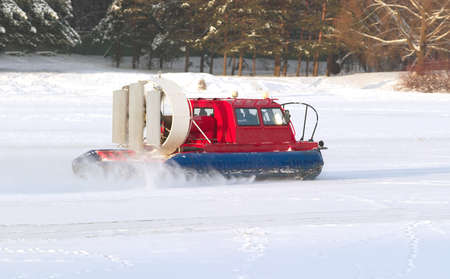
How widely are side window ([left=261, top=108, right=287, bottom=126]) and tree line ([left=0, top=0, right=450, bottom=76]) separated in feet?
80.8

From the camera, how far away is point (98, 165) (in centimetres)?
1226

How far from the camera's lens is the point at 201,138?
44.5ft

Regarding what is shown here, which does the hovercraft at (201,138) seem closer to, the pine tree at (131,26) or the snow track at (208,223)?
the snow track at (208,223)

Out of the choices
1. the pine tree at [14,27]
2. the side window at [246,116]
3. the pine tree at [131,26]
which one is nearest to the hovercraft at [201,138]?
the side window at [246,116]

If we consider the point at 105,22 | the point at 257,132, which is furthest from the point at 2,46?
the point at 257,132

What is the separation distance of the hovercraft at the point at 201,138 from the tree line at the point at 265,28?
24638mm

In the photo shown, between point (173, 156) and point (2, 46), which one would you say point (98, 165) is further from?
point (2, 46)

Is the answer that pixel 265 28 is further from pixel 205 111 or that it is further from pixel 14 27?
pixel 205 111

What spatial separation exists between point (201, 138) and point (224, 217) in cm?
413

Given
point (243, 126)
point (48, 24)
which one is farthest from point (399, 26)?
point (243, 126)

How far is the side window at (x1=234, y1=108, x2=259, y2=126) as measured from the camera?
1349 centimetres

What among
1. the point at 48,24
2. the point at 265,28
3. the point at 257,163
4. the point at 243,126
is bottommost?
the point at 257,163

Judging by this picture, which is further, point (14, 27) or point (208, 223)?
point (14, 27)

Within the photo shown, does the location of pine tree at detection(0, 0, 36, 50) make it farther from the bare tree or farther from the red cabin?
the red cabin
